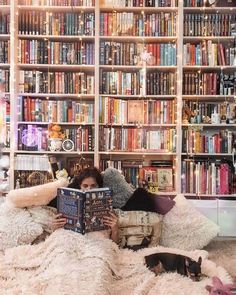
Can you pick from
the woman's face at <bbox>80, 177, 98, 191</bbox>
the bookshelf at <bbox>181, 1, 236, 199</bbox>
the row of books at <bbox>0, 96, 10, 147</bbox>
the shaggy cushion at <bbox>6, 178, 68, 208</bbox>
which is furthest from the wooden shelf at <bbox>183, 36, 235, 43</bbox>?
the shaggy cushion at <bbox>6, 178, 68, 208</bbox>

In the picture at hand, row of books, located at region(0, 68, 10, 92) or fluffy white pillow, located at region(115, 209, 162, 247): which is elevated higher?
row of books, located at region(0, 68, 10, 92)

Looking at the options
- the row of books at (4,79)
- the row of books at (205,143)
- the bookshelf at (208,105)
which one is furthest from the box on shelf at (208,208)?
the row of books at (4,79)

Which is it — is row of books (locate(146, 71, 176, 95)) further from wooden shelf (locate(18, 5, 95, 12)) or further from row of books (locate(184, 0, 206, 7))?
wooden shelf (locate(18, 5, 95, 12))

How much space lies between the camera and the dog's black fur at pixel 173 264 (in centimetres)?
189

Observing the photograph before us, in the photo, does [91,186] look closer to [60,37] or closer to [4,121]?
[4,121]

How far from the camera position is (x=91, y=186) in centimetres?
231

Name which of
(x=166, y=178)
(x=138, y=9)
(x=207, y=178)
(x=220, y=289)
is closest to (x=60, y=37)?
(x=138, y=9)

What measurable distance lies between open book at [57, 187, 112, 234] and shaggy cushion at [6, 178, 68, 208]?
0.73 feet

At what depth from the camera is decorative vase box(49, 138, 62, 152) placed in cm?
376

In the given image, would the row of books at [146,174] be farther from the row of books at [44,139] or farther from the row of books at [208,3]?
the row of books at [208,3]

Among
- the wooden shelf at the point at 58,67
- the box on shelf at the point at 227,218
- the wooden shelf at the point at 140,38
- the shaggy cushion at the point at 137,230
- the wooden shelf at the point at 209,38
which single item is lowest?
the box on shelf at the point at 227,218

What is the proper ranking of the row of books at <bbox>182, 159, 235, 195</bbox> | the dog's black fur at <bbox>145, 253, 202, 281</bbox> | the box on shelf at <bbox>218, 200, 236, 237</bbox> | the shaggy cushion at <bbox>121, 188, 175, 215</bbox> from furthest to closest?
the row of books at <bbox>182, 159, 235, 195</bbox> → the box on shelf at <bbox>218, 200, 236, 237</bbox> → the shaggy cushion at <bbox>121, 188, 175, 215</bbox> → the dog's black fur at <bbox>145, 253, 202, 281</bbox>

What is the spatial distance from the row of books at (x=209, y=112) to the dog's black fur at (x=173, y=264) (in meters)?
2.01

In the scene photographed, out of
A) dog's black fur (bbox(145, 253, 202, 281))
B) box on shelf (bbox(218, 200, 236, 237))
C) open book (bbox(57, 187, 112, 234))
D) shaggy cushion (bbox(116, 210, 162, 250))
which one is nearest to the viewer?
dog's black fur (bbox(145, 253, 202, 281))
